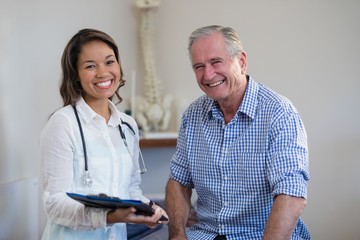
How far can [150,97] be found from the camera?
283cm

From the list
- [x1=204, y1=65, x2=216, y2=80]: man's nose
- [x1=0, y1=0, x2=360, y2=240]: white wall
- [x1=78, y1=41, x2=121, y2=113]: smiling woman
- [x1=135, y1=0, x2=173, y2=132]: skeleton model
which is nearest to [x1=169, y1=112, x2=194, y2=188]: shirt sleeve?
[x1=204, y1=65, x2=216, y2=80]: man's nose

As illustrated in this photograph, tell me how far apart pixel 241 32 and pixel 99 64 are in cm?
134

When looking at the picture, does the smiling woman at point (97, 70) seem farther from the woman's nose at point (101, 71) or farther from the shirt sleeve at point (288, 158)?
the shirt sleeve at point (288, 158)

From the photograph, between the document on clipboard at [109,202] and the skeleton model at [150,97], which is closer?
the document on clipboard at [109,202]

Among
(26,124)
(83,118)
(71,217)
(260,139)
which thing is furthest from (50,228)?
(260,139)

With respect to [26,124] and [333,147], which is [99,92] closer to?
[26,124]

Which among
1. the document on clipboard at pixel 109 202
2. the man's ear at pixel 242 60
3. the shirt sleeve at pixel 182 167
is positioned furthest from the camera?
the shirt sleeve at pixel 182 167

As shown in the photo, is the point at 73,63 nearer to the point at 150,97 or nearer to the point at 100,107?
the point at 100,107

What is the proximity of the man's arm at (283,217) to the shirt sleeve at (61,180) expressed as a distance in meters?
0.54

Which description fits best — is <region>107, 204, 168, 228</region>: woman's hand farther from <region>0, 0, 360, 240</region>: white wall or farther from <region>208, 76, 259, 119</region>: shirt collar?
<region>0, 0, 360, 240</region>: white wall

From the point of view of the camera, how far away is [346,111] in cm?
246

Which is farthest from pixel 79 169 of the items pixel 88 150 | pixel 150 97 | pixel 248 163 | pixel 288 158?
pixel 150 97

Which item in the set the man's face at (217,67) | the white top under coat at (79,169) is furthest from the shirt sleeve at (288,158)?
the white top under coat at (79,169)

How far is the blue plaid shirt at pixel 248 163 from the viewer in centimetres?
154
